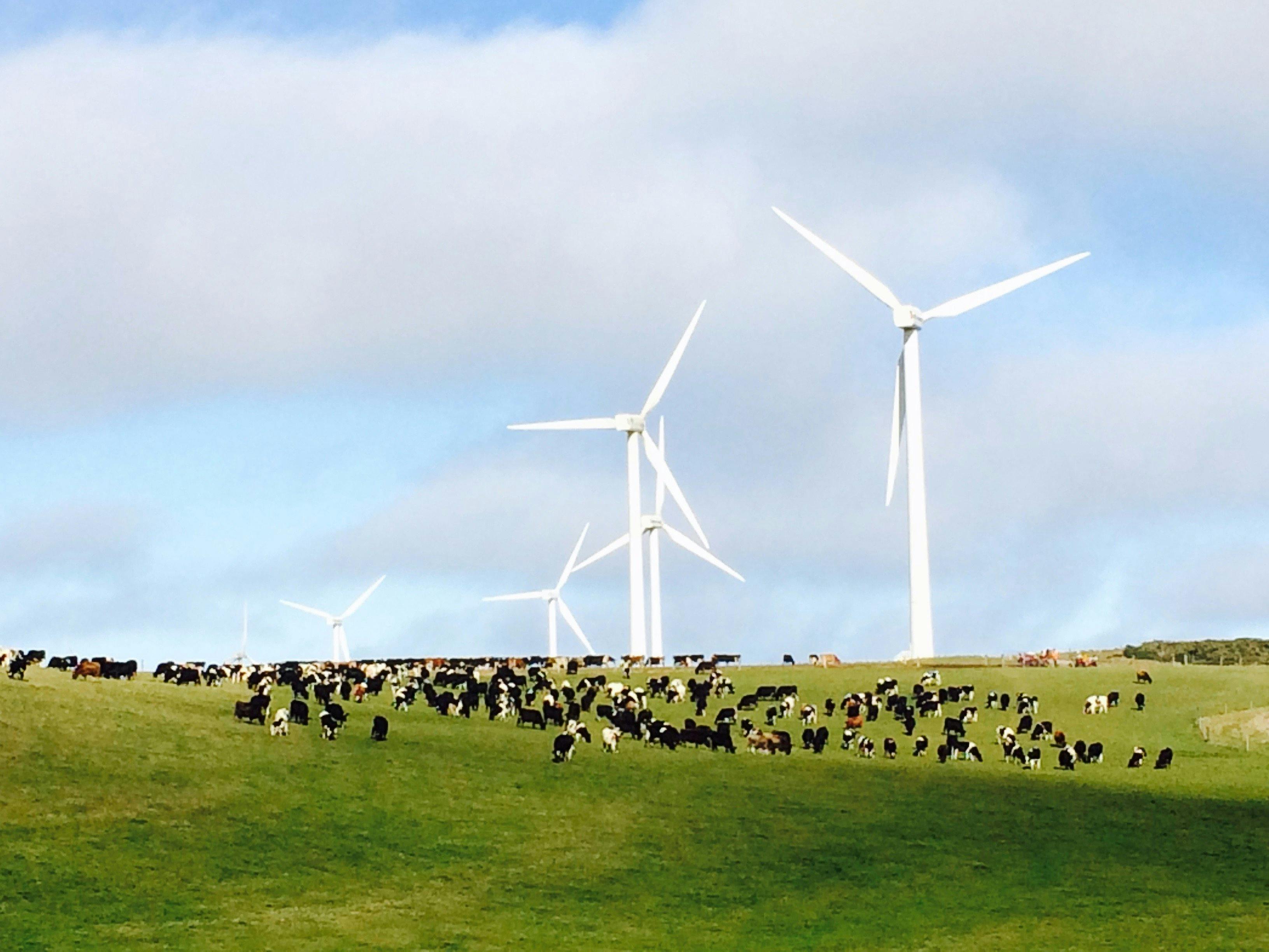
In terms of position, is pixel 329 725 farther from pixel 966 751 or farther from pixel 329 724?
pixel 966 751

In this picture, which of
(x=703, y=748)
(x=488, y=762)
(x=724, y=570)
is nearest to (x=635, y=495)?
(x=724, y=570)

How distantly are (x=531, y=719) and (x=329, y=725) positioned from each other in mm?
9798

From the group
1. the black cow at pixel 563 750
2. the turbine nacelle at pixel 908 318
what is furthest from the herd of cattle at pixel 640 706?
the turbine nacelle at pixel 908 318

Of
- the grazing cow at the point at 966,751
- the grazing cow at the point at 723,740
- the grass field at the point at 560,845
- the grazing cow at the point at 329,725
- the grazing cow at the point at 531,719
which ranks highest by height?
the grazing cow at the point at 531,719

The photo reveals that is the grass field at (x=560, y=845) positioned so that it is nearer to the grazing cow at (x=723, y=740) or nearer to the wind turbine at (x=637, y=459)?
the grazing cow at (x=723, y=740)

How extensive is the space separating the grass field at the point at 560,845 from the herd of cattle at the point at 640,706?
128 centimetres

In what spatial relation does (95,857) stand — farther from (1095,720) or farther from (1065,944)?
(1095,720)

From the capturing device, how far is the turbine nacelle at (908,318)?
97.5 m

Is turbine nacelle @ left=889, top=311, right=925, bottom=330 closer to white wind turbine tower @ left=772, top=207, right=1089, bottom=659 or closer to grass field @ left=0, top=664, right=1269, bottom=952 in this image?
white wind turbine tower @ left=772, top=207, right=1089, bottom=659

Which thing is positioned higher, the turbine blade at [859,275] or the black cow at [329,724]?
the turbine blade at [859,275]

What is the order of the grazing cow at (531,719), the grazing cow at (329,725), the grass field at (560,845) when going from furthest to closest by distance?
the grazing cow at (531,719) → the grazing cow at (329,725) → the grass field at (560,845)

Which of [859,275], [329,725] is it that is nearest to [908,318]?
[859,275]

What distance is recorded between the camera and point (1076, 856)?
45.2 m

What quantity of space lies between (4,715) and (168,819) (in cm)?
956
